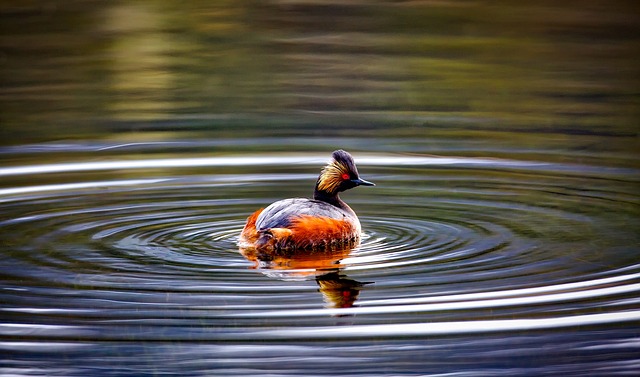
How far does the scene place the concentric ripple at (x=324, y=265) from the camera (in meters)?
7.11

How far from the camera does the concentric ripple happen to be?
7.11 m

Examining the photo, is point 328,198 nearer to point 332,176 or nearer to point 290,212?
point 332,176

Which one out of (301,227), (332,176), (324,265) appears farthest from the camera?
(332,176)

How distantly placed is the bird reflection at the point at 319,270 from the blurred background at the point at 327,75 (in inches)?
171

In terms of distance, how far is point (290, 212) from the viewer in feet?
30.3

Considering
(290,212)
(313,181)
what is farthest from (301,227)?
(313,181)

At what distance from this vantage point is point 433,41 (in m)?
19.7

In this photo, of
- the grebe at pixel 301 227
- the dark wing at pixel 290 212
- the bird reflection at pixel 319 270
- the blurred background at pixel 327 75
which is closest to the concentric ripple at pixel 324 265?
the bird reflection at pixel 319 270

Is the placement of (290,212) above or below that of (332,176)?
below

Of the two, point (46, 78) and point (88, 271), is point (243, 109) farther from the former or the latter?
point (88, 271)

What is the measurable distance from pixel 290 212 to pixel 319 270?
0.84m

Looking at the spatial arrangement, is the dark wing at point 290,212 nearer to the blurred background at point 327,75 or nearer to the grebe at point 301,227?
the grebe at point 301,227

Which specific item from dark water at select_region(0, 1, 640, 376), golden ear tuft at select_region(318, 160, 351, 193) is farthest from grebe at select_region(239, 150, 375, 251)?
golden ear tuft at select_region(318, 160, 351, 193)

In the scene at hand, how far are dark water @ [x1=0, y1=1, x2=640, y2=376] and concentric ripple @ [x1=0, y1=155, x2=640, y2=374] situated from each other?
0.03 metres
